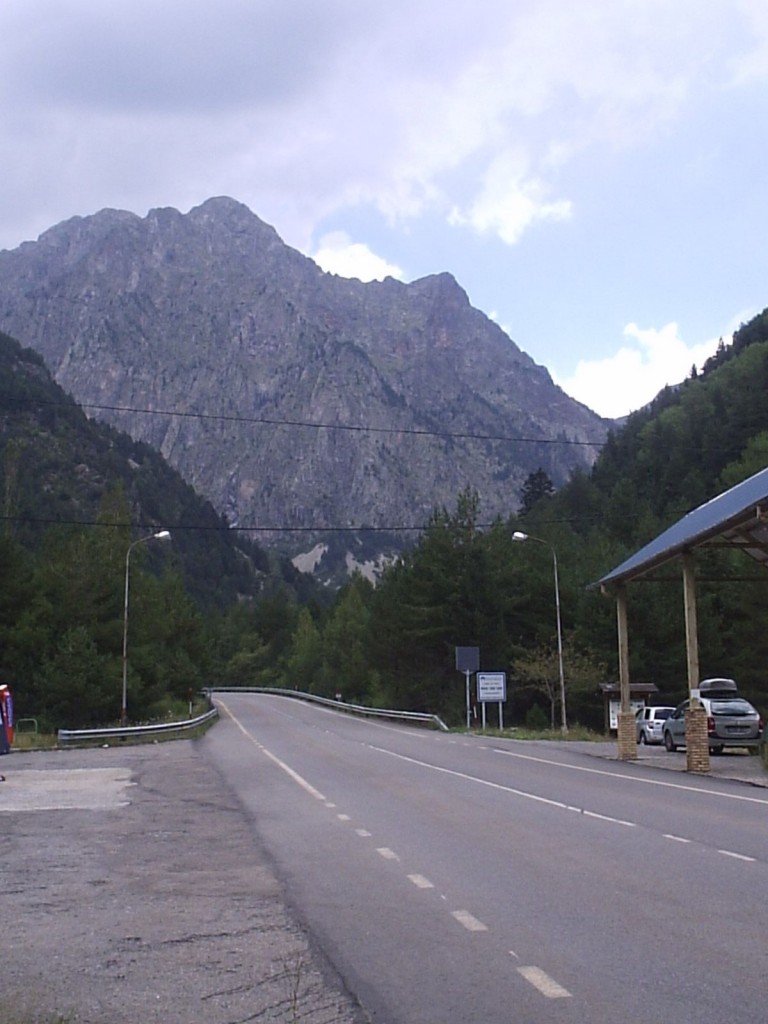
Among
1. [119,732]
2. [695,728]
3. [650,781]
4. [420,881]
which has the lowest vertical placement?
[119,732]

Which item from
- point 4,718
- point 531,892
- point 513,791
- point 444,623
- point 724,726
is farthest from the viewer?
point 444,623

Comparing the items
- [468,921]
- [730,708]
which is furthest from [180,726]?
[468,921]

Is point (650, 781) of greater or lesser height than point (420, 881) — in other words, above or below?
below

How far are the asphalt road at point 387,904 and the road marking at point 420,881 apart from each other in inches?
2.2

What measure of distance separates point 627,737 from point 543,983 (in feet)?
83.4

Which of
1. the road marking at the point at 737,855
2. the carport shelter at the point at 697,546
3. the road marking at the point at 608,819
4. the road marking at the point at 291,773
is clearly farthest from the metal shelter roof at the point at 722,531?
the road marking at the point at 737,855

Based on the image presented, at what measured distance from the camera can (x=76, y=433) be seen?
189 meters

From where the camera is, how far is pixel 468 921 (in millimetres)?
8766

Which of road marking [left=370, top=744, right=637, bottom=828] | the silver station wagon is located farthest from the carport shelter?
road marking [left=370, top=744, right=637, bottom=828]

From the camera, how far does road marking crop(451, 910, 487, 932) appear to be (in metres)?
8.48

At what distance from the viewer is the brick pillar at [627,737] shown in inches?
1233

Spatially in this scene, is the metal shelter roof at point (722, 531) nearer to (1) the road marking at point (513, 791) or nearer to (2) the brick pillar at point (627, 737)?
(2) the brick pillar at point (627, 737)

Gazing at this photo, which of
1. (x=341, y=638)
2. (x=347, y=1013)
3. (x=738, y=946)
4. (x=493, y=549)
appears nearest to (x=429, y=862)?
(x=738, y=946)

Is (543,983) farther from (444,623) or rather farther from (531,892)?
(444,623)
